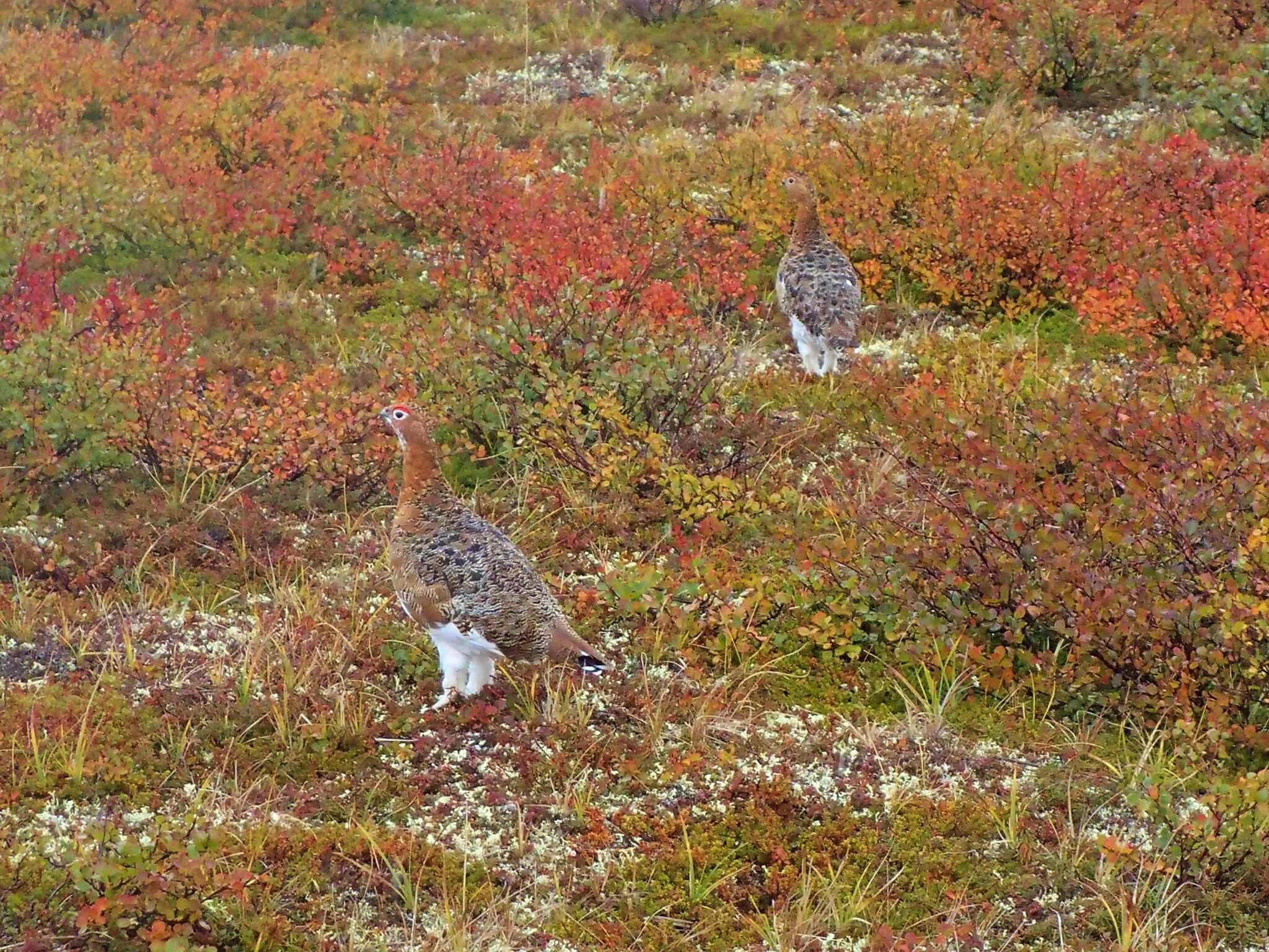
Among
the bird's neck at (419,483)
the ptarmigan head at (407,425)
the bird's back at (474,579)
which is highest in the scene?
the ptarmigan head at (407,425)

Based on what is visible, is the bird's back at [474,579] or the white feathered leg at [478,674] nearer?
the bird's back at [474,579]

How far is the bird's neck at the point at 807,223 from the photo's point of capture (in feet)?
40.3

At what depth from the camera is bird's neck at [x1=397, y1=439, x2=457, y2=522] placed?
7363mm

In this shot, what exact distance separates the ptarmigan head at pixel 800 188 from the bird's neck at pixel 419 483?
19.2 ft

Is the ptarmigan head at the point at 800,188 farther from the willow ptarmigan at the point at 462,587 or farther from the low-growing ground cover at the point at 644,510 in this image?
the willow ptarmigan at the point at 462,587

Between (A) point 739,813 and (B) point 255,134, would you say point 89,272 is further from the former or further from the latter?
(A) point 739,813

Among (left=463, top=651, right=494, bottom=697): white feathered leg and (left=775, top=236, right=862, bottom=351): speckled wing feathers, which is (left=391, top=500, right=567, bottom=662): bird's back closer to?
(left=463, top=651, right=494, bottom=697): white feathered leg

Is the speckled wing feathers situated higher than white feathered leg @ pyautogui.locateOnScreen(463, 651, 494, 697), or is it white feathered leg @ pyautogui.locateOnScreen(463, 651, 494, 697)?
the speckled wing feathers

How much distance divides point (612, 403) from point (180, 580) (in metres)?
2.66

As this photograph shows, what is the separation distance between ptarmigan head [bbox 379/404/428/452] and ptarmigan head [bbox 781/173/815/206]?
567 cm

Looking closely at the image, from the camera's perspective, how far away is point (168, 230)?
43.3 ft

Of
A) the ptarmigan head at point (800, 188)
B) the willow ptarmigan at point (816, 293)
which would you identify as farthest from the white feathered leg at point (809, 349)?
the ptarmigan head at point (800, 188)

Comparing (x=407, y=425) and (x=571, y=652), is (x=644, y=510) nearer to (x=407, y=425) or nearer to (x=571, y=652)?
(x=407, y=425)

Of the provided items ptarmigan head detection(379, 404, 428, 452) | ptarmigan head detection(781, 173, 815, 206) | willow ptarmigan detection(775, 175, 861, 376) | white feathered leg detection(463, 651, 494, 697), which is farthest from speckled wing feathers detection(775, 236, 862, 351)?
white feathered leg detection(463, 651, 494, 697)
